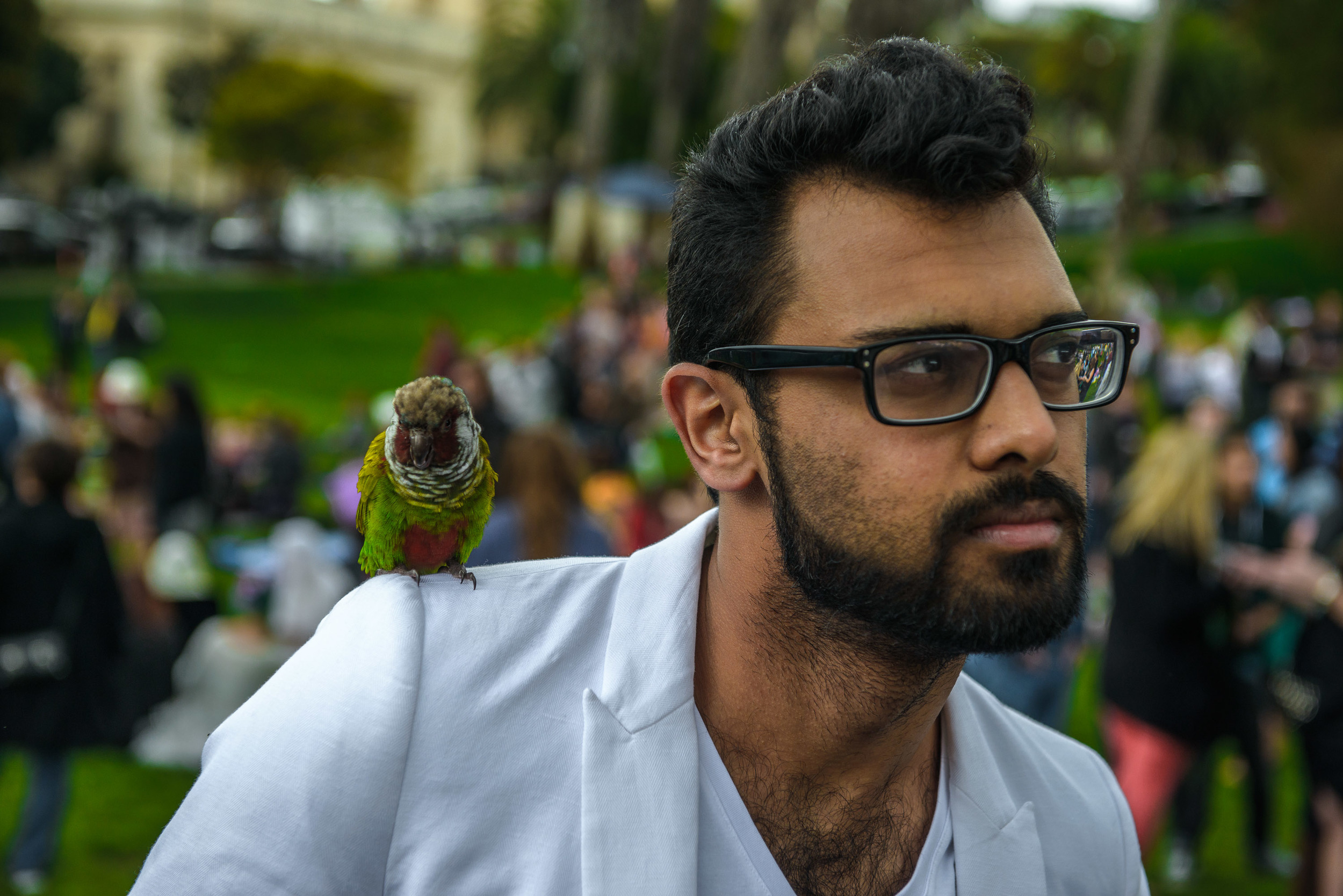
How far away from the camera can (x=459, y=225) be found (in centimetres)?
3666

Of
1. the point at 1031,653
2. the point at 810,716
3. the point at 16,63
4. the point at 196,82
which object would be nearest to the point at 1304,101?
the point at 16,63

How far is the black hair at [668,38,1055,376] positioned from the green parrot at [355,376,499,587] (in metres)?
0.67

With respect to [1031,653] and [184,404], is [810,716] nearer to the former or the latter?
[1031,653]

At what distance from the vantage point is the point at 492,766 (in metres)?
1.41

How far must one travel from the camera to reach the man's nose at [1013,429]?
4.63 feet

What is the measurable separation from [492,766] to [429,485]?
39.2 inches

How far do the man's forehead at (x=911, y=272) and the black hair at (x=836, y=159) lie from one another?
0.08ft

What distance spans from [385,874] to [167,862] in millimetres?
242

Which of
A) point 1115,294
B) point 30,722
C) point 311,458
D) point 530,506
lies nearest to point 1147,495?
point 530,506

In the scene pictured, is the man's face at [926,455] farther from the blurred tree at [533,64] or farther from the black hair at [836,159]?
the blurred tree at [533,64]

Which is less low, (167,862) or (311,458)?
(167,862)

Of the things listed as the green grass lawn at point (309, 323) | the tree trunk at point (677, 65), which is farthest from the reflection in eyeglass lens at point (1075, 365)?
the tree trunk at point (677, 65)

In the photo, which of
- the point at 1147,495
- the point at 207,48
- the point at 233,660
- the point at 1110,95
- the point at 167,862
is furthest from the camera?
the point at 207,48

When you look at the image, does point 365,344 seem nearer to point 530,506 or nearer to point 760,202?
point 530,506
